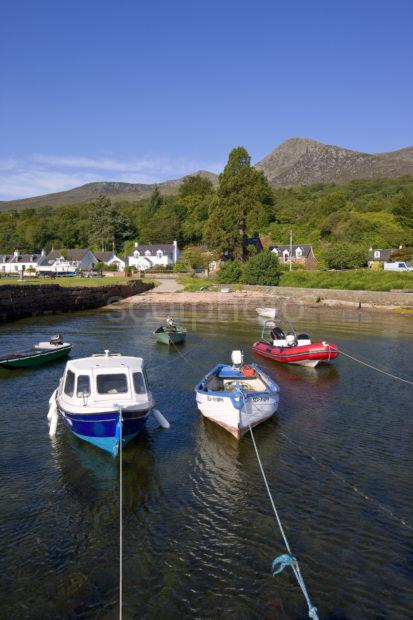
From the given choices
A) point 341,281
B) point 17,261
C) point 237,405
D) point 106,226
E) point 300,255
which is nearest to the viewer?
point 237,405

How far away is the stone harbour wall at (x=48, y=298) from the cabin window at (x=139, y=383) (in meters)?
38.9

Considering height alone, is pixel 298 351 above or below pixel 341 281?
below

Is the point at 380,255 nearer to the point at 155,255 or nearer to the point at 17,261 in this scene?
the point at 155,255

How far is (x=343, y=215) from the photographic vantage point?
11856 cm

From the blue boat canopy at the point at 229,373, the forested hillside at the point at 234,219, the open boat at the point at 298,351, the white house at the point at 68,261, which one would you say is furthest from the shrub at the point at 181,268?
the blue boat canopy at the point at 229,373

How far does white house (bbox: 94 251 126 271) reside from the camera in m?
132

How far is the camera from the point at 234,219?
92.2 m

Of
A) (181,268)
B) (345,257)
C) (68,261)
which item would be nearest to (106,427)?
(345,257)

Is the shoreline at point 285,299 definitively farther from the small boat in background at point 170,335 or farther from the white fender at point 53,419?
the white fender at point 53,419

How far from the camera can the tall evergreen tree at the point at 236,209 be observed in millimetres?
91875

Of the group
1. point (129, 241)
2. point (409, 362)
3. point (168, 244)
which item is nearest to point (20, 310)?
point (409, 362)

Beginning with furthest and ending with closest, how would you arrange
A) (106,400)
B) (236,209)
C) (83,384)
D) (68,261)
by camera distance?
(68,261), (236,209), (83,384), (106,400)

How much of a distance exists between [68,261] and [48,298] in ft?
242

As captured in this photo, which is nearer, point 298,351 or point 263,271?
point 298,351
